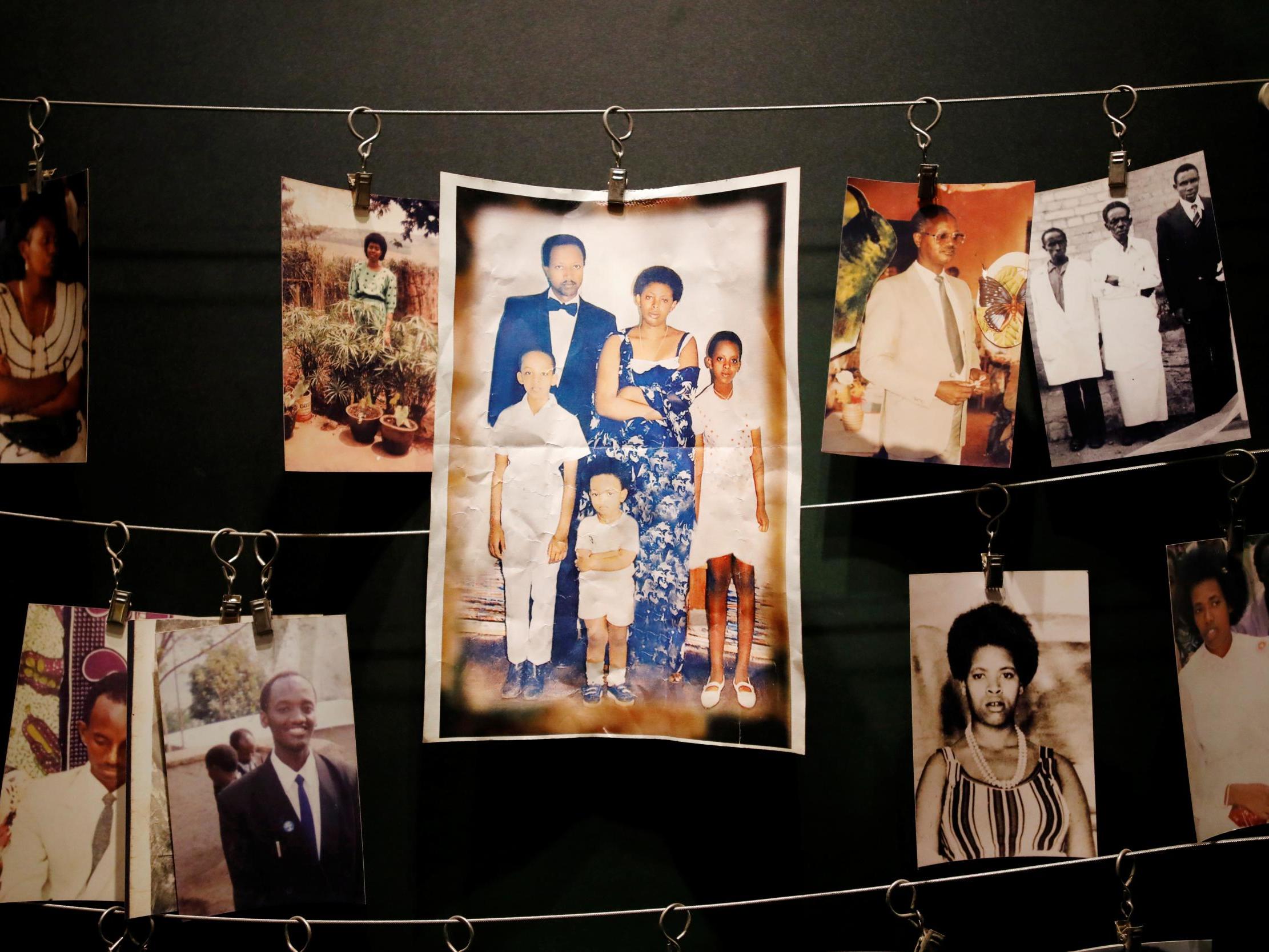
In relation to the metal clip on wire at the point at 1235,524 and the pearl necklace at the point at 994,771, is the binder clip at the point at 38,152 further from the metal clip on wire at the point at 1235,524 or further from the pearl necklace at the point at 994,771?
the metal clip on wire at the point at 1235,524

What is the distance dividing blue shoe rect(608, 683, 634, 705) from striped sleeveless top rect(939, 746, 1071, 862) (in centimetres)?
30

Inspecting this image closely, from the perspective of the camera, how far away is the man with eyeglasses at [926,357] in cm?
83

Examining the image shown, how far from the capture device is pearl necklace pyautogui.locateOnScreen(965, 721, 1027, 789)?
85 centimetres

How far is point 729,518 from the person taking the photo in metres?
0.84

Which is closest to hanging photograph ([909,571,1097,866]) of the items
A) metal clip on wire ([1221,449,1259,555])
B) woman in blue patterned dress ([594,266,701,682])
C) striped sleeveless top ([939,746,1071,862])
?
striped sleeveless top ([939,746,1071,862])

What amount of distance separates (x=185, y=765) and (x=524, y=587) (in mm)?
324

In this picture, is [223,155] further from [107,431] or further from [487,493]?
[487,493]

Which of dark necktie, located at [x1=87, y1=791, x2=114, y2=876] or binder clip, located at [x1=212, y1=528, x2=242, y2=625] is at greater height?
binder clip, located at [x1=212, y1=528, x2=242, y2=625]

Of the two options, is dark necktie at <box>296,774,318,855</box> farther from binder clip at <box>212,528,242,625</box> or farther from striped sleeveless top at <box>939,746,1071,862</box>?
striped sleeveless top at <box>939,746,1071,862</box>

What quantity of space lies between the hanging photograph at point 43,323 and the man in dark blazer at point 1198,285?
3.09 ft

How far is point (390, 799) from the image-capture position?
2.90ft

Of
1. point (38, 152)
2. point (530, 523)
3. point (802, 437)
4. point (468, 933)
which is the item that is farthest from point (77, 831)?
point (802, 437)

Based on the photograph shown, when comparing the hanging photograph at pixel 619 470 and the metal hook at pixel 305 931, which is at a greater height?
the hanging photograph at pixel 619 470

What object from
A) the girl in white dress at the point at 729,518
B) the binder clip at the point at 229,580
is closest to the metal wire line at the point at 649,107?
the girl in white dress at the point at 729,518
